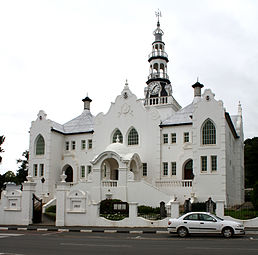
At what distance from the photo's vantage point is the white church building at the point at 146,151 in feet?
112

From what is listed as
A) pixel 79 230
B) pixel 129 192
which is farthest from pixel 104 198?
pixel 79 230

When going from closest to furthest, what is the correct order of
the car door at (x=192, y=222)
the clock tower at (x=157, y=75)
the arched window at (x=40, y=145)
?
the car door at (x=192, y=222)
the arched window at (x=40, y=145)
the clock tower at (x=157, y=75)

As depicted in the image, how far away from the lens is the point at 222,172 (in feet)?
110

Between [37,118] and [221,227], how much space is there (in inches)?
1215

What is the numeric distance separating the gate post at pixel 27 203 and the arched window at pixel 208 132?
55.1 ft

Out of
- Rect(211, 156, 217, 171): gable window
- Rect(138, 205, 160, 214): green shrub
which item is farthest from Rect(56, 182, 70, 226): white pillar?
Rect(211, 156, 217, 171): gable window

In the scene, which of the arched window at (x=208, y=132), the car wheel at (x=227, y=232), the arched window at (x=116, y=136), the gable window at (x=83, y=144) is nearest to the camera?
the car wheel at (x=227, y=232)

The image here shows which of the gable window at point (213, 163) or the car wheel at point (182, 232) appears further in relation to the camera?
the gable window at point (213, 163)

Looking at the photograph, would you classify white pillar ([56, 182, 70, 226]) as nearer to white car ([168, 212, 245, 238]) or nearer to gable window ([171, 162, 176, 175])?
white car ([168, 212, 245, 238])

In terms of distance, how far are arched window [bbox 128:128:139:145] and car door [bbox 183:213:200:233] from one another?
894 inches

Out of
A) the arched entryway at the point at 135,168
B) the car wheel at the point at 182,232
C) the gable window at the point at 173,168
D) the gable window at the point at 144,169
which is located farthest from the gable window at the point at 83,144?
the car wheel at the point at 182,232

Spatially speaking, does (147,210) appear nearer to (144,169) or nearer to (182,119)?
(144,169)

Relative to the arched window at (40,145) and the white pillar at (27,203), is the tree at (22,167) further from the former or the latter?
the white pillar at (27,203)

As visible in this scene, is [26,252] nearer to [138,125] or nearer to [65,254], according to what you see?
[65,254]
